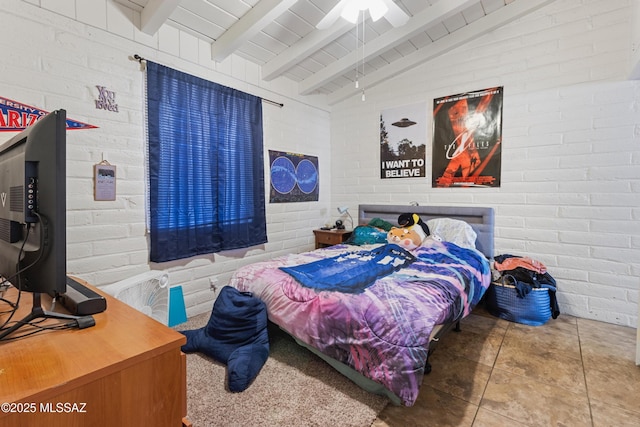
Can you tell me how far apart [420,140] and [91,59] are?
3.19m

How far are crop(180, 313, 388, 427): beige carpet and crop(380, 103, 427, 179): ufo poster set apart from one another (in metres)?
2.51

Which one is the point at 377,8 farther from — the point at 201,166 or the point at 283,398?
the point at 283,398

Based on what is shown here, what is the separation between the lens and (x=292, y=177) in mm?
3830

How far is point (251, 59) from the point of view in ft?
10.6

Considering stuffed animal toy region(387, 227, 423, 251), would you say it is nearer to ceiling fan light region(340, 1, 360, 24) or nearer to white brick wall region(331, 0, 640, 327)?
white brick wall region(331, 0, 640, 327)

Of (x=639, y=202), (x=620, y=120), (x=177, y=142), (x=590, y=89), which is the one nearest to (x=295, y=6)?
(x=177, y=142)

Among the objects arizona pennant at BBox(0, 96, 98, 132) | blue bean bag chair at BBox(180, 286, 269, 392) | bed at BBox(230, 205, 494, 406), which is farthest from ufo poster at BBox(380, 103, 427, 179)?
arizona pennant at BBox(0, 96, 98, 132)

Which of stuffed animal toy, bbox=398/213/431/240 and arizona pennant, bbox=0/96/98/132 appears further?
stuffed animal toy, bbox=398/213/431/240

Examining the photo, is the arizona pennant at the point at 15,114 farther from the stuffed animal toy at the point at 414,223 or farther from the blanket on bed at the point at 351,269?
the stuffed animal toy at the point at 414,223

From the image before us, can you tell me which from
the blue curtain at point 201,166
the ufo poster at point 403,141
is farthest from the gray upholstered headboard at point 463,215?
the blue curtain at point 201,166

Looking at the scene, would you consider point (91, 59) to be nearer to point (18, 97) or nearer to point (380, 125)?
point (18, 97)

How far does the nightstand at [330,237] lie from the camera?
387 centimetres

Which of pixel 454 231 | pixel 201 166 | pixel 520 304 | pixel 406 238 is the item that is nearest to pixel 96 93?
pixel 201 166

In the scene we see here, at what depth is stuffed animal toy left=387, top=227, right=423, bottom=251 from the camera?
302 cm
